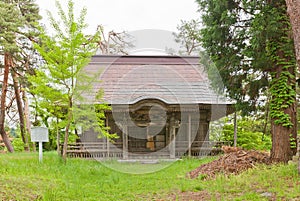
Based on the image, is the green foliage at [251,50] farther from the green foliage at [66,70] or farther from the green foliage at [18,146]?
the green foliage at [18,146]

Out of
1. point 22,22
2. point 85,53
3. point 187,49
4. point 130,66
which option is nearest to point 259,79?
point 85,53

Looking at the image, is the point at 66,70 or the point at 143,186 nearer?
the point at 143,186

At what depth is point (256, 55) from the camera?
7891 millimetres

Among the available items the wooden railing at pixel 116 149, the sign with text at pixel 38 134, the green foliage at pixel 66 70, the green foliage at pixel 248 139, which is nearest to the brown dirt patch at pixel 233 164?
the green foliage at pixel 66 70

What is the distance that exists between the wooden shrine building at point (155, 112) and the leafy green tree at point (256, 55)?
3644mm

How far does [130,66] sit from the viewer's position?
54.4 ft

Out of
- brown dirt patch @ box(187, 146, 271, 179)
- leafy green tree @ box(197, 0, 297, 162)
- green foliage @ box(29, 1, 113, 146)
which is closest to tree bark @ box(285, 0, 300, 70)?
leafy green tree @ box(197, 0, 297, 162)

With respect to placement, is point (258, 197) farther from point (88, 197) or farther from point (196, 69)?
point (196, 69)

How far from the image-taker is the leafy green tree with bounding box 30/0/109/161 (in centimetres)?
936

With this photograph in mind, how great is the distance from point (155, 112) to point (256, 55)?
6516mm

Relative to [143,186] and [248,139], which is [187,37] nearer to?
[248,139]

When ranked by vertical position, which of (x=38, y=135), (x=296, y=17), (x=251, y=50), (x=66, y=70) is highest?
(x=296, y=17)

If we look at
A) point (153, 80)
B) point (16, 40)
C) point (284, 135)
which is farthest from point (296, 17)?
point (16, 40)

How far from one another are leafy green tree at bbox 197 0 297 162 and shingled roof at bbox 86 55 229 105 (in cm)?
251
